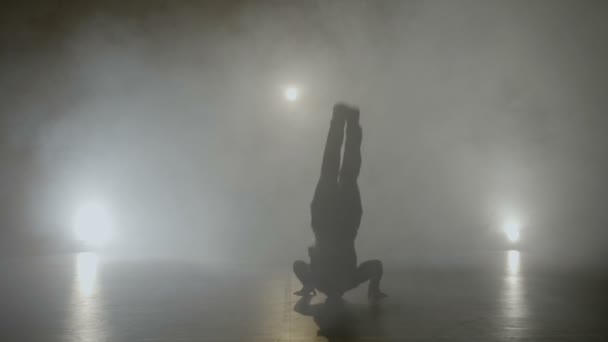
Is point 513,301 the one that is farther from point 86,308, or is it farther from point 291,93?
point 291,93

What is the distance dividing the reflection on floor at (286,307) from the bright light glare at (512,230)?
5521mm

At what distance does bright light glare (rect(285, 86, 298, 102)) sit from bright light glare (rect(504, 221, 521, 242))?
237 inches

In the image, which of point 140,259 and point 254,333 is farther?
point 140,259

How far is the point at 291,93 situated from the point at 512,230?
6282mm

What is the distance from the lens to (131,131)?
1306 centimetres

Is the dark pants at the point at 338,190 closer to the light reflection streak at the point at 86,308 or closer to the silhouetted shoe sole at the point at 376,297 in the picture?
the silhouetted shoe sole at the point at 376,297

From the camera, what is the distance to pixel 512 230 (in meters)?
12.9

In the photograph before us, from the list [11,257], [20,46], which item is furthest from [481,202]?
[20,46]

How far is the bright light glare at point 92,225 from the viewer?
12204 millimetres

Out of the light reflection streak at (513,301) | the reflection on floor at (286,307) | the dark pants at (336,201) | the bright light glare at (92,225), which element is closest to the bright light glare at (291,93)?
the bright light glare at (92,225)

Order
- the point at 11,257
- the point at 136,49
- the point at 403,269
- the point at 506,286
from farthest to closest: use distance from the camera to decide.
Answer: the point at 136,49 → the point at 11,257 → the point at 403,269 → the point at 506,286

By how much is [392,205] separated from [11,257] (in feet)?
27.9

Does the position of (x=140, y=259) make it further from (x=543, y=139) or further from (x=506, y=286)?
(x=543, y=139)

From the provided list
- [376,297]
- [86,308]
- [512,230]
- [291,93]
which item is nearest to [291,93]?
[291,93]
